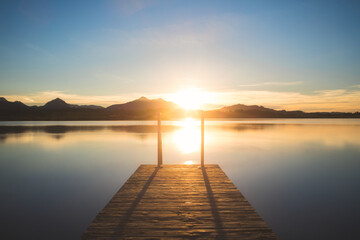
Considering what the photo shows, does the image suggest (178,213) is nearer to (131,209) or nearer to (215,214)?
(215,214)

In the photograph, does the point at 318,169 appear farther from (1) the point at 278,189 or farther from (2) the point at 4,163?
(2) the point at 4,163

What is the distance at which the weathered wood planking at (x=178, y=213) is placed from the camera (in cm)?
427

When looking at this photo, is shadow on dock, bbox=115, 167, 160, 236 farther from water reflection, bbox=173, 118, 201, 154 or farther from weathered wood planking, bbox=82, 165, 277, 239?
water reflection, bbox=173, 118, 201, 154

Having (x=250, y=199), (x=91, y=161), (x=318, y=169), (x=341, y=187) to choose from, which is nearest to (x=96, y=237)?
(x=250, y=199)

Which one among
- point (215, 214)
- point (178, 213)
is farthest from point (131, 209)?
point (215, 214)

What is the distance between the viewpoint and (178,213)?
16.9 feet

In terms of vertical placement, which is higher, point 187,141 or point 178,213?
point 178,213

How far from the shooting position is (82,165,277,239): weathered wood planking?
427 centimetres

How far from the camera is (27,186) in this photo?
1130 cm

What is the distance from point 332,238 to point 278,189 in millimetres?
4281

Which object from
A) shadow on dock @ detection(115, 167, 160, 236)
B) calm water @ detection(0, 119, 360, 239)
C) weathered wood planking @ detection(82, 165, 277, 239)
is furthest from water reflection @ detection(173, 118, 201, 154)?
weathered wood planking @ detection(82, 165, 277, 239)

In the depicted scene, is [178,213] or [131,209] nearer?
[178,213]

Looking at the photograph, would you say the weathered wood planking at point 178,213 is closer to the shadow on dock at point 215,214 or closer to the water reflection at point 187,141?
the shadow on dock at point 215,214

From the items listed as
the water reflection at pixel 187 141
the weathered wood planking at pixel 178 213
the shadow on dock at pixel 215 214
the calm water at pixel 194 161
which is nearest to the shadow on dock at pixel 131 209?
the weathered wood planking at pixel 178 213
